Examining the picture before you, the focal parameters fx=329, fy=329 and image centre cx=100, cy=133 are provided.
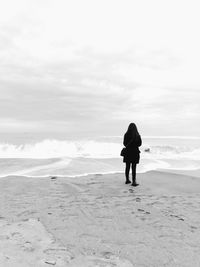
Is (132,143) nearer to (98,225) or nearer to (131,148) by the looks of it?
(131,148)

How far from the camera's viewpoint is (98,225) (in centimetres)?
577

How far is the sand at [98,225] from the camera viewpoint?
4.36 meters

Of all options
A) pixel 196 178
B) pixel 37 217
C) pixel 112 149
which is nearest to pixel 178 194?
pixel 196 178

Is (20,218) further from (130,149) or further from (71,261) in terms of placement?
(130,149)

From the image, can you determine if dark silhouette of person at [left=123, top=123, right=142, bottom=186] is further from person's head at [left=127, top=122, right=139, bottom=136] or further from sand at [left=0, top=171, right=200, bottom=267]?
sand at [left=0, top=171, right=200, bottom=267]

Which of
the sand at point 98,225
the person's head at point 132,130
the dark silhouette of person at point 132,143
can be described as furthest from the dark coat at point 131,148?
the sand at point 98,225

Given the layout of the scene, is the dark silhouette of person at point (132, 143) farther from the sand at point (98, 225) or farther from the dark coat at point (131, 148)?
the sand at point (98, 225)

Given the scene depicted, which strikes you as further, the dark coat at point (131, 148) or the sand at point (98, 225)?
the dark coat at point (131, 148)

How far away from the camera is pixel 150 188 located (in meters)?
9.64

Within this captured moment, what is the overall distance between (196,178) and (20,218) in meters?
7.51

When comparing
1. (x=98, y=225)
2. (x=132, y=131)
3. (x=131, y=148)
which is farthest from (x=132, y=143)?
(x=98, y=225)

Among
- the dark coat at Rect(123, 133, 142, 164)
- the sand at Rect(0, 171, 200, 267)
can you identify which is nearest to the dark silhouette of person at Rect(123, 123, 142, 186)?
the dark coat at Rect(123, 133, 142, 164)

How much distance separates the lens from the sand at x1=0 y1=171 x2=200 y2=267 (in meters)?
4.36

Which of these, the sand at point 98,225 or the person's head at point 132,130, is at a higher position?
the person's head at point 132,130
